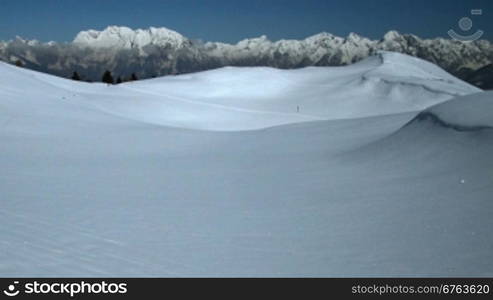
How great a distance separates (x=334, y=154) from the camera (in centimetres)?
1460

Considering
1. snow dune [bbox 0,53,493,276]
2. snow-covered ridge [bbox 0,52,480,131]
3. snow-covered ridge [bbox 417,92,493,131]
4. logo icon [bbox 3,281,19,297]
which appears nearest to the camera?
logo icon [bbox 3,281,19,297]

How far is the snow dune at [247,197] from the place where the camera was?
6387 millimetres

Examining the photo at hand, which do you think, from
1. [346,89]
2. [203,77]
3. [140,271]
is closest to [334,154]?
[140,271]

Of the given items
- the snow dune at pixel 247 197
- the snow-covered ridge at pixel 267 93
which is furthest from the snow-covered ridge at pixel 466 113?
the snow-covered ridge at pixel 267 93

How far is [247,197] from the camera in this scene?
10.3 metres

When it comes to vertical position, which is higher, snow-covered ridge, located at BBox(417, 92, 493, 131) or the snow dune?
snow-covered ridge, located at BBox(417, 92, 493, 131)

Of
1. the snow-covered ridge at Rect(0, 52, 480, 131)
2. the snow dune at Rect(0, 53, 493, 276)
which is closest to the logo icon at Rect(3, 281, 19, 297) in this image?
the snow dune at Rect(0, 53, 493, 276)

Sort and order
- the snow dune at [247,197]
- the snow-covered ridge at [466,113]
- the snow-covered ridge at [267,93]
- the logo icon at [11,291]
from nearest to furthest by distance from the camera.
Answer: the logo icon at [11,291], the snow dune at [247,197], the snow-covered ridge at [466,113], the snow-covered ridge at [267,93]

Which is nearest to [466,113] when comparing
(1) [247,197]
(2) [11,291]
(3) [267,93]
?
(1) [247,197]

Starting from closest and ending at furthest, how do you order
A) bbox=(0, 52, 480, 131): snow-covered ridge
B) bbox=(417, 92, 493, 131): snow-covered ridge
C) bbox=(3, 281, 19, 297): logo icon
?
bbox=(3, 281, 19, 297): logo icon
bbox=(417, 92, 493, 131): snow-covered ridge
bbox=(0, 52, 480, 131): snow-covered ridge

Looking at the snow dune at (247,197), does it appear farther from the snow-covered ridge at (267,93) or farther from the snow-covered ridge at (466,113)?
the snow-covered ridge at (267,93)

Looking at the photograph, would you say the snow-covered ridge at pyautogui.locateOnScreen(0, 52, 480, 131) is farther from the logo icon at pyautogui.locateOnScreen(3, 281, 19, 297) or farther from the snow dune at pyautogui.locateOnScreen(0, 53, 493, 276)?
the logo icon at pyautogui.locateOnScreen(3, 281, 19, 297)

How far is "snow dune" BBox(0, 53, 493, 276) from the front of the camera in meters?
6.39

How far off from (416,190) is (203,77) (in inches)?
2080
